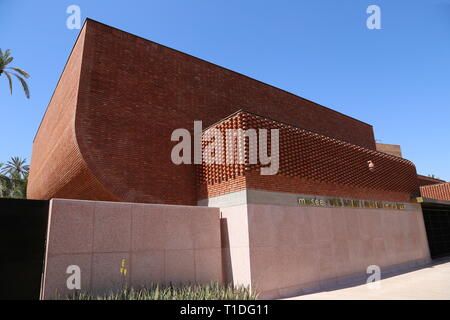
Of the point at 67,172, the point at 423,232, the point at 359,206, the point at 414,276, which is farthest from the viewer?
the point at 423,232

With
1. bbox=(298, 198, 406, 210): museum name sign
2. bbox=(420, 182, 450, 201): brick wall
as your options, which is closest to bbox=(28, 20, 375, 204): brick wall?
bbox=(298, 198, 406, 210): museum name sign

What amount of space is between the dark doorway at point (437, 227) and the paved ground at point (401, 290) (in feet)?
23.3

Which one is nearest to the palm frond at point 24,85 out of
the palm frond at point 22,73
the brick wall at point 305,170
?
the palm frond at point 22,73

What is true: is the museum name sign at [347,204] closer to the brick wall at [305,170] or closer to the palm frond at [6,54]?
the brick wall at [305,170]

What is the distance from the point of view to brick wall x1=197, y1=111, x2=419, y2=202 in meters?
9.70

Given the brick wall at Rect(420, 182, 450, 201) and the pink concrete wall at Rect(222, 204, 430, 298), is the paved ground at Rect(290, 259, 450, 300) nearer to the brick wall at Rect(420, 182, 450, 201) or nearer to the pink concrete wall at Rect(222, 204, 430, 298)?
the pink concrete wall at Rect(222, 204, 430, 298)

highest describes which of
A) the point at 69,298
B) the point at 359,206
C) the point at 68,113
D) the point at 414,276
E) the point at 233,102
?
the point at 233,102

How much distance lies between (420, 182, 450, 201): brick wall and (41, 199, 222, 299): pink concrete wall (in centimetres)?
2171

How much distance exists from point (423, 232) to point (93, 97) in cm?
1853

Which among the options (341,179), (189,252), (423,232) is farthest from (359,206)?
(189,252)

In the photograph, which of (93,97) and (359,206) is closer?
(93,97)

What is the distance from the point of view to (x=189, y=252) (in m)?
8.64

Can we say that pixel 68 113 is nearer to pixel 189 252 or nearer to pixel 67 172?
pixel 67 172

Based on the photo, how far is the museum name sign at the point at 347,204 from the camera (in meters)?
10.6
